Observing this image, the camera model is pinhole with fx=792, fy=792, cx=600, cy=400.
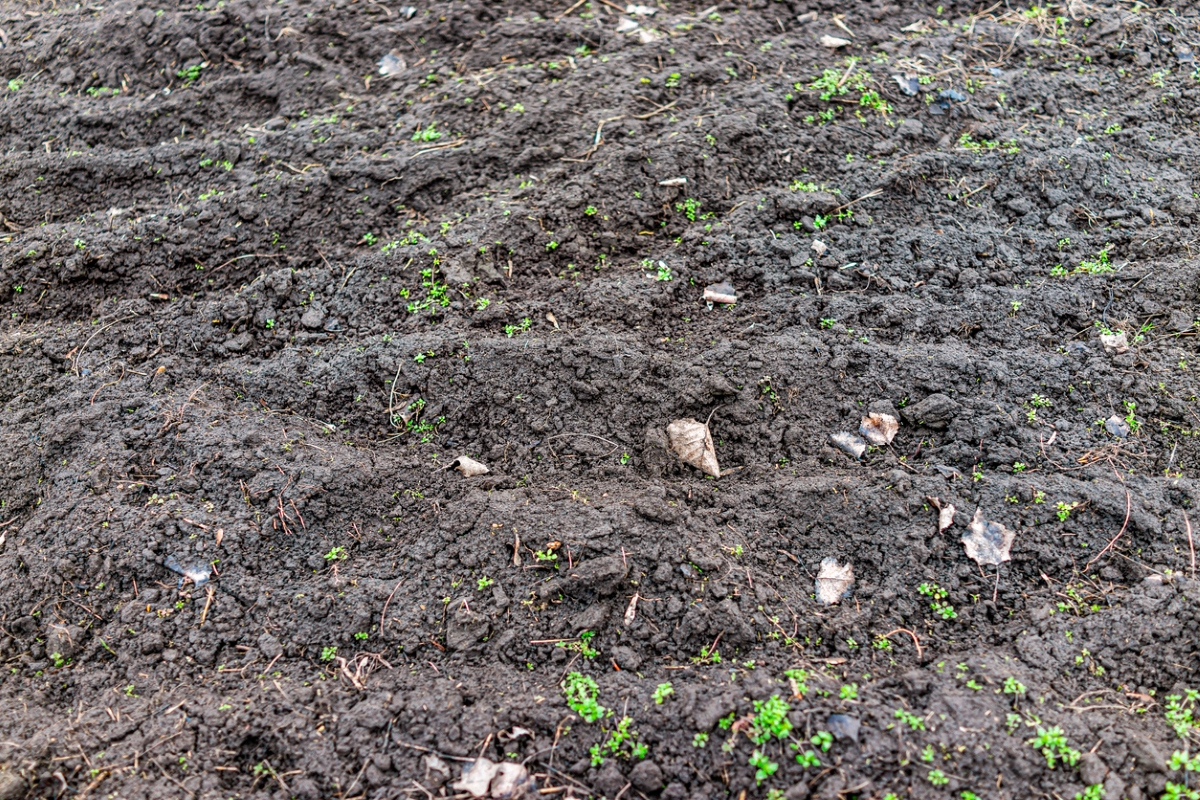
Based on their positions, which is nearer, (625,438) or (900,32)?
(625,438)

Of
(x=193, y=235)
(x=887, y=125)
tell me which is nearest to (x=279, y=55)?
(x=193, y=235)

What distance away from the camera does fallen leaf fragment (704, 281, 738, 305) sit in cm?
312

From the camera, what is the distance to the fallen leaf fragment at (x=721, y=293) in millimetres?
3117

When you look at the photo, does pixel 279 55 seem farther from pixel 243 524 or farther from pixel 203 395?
pixel 243 524

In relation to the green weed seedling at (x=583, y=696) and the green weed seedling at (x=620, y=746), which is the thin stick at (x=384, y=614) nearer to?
Answer: the green weed seedling at (x=583, y=696)

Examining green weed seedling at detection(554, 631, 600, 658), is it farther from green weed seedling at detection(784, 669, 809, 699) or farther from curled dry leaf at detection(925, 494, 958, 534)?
curled dry leaf at detection(925, 494, 958, 534)

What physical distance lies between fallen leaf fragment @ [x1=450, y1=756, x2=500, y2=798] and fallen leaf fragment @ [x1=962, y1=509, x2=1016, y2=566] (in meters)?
1.55

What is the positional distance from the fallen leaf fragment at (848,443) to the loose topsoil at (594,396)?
0.03 meters

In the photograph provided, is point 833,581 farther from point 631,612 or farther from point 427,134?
point 427,134

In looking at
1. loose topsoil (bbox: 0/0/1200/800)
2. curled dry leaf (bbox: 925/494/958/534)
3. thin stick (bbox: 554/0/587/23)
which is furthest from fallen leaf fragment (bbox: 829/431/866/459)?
thin stick (bbox: 554/0/587/23)

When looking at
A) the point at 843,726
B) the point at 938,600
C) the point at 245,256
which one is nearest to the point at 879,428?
the point at 938,600

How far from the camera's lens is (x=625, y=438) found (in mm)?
2789

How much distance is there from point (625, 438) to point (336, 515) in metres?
1.02

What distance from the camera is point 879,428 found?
9.03 feet
